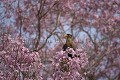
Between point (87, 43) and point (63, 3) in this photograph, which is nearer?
point (63, 3)

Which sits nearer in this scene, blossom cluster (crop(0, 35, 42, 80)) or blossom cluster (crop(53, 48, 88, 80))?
blossom cluster (crop(53, 48, 88, 80))

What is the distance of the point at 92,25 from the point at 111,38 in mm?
1440

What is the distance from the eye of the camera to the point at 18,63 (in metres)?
8.37

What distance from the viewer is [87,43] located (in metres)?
18.4

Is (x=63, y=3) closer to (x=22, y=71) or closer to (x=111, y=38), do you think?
(x=111, y=38)

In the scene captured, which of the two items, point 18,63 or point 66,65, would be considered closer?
point 66,65

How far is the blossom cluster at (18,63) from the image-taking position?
8234mm

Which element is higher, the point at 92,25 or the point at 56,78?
the point at 56,78

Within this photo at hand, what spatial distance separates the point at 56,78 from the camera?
7.89m

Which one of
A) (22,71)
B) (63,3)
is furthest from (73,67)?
(63,3)

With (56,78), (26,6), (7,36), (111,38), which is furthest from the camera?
(111,38)

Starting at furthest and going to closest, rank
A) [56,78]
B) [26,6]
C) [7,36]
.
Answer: [26,6]
[7,36]
[56,78]

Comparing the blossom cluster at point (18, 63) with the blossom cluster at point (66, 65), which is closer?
the blossom cluster at point (66, 65)

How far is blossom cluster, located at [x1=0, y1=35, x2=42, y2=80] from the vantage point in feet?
27.0
